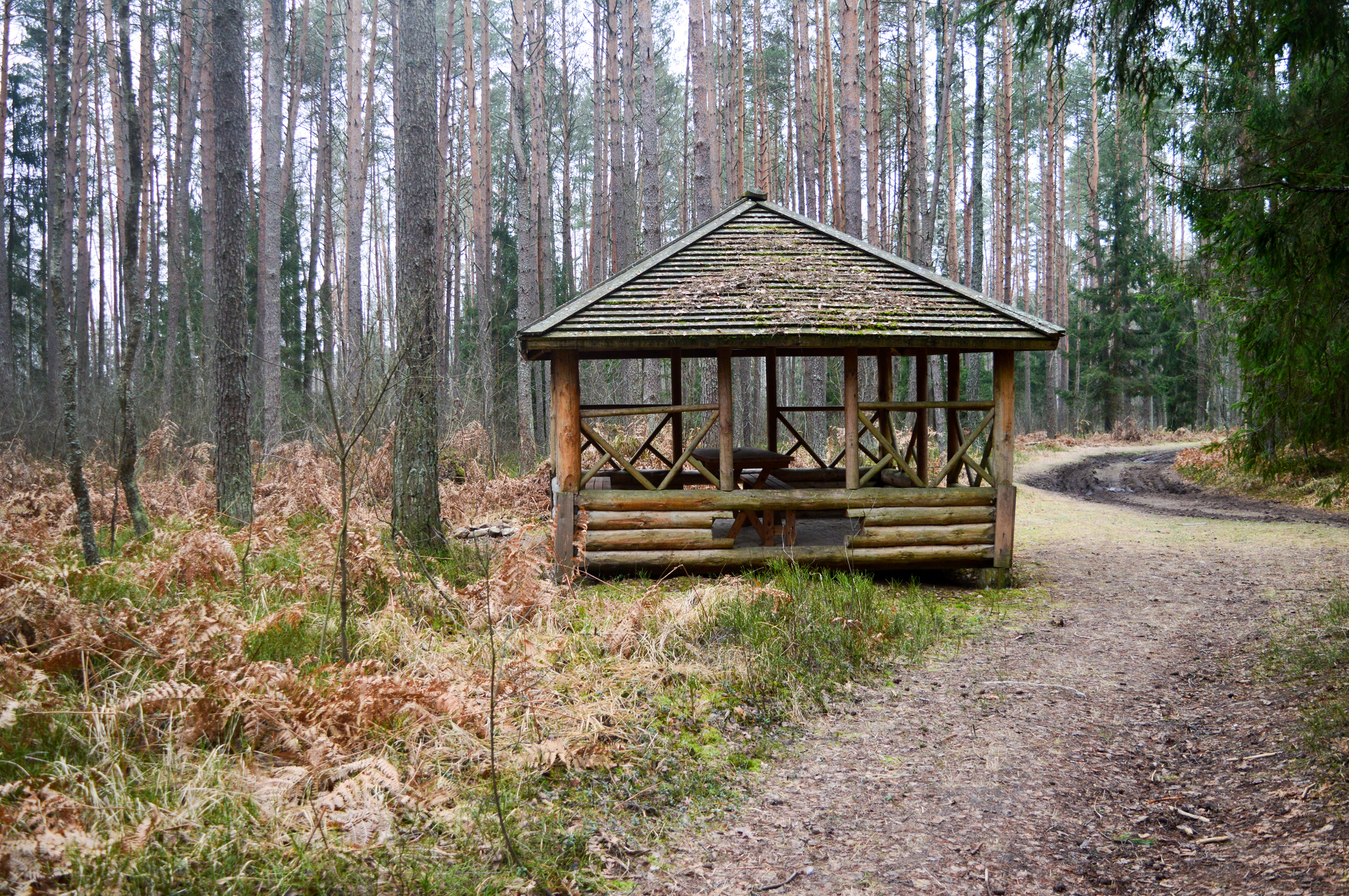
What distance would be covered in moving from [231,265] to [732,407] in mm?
5553

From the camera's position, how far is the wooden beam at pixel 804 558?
8.09 metres

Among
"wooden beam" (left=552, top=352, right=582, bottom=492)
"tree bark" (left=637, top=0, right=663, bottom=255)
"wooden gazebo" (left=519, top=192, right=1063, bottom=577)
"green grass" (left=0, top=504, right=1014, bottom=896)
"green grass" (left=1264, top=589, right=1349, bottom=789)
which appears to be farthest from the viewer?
"tree bark" (left=637, top=0, right=663, bottom=255)

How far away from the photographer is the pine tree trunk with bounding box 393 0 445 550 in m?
7.60

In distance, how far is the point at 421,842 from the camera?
3195 mm

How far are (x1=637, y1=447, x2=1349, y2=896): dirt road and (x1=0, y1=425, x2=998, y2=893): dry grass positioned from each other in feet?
1.42

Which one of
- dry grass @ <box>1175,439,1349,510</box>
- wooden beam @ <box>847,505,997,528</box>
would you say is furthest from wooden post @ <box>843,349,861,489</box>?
dry grass @ <box>1175,439,1349,510</box>

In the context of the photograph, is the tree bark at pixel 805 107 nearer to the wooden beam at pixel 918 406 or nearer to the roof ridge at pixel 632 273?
the roof ridge at pixel 632 273

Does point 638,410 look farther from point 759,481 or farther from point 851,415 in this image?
point 851,415

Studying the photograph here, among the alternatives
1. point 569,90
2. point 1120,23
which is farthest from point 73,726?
point 569,90

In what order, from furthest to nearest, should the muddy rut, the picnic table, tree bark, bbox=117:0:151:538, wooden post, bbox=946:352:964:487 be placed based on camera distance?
the muddy rut < wooden post, bbox=946:352:964:487 < the picnic table < tree bark, bbox=117:0:151:538

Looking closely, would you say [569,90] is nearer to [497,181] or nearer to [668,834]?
[497,181]

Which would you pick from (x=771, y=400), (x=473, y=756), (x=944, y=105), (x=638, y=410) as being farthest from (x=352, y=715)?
(x=944, y=105)

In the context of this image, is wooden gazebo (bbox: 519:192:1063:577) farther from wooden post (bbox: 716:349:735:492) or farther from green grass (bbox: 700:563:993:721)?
green grass (bbox: 700:563:993:721)

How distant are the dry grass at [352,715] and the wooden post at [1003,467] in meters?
1.78
